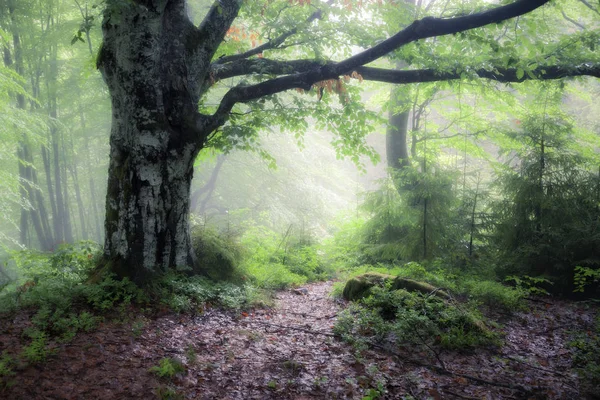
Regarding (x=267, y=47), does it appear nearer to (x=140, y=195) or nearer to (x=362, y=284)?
(x=140, y=195)

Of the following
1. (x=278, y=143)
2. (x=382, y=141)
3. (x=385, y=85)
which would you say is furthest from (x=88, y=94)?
(x=382, y=141)

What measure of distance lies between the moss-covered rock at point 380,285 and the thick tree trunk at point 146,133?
125 inches

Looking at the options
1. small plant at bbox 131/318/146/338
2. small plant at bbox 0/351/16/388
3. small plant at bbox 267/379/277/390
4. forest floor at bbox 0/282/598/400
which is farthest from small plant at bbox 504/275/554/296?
small plant at bbox 0/351/16/388

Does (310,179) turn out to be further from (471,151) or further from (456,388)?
(456,388)

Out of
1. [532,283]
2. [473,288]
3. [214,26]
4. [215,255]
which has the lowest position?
[532,283]

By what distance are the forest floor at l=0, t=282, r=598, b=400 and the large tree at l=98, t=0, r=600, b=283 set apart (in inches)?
44.7

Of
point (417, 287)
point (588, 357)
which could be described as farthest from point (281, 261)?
point (588, 357)

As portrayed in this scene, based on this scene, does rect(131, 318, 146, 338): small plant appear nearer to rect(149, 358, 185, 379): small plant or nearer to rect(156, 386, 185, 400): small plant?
rect(149, 358, 185, 379): small plant

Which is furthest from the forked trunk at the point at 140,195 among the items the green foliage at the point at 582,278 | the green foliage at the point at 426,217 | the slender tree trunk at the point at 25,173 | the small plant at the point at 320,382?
the slender tree trunk at the point at 25,173

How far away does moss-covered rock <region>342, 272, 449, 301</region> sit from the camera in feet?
→ 17.5

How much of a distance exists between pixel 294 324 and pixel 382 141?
37477 millimetres

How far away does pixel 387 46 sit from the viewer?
498cm

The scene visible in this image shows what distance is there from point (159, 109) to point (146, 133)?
371 mm

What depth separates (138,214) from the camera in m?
4.83
